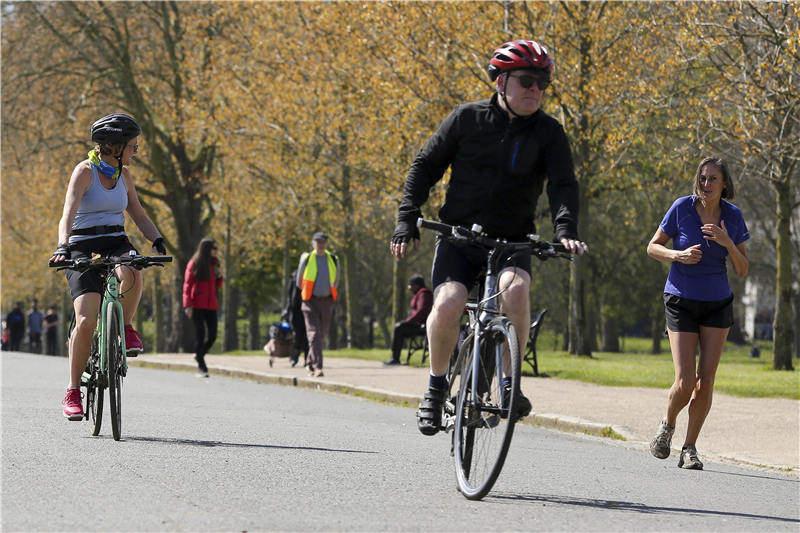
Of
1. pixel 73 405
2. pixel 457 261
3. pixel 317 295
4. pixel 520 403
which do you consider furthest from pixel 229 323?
pixel 520 403

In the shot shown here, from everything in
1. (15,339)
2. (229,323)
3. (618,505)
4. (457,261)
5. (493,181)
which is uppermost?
(493,181)

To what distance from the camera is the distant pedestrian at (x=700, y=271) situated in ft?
30.2

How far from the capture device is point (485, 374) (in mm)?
6746

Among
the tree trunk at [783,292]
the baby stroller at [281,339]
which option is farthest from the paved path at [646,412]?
the tree trunk at [783,292]

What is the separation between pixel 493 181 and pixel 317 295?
13.2 m

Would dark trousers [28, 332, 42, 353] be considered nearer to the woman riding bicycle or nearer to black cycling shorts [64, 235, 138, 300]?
the woman riding bicycle

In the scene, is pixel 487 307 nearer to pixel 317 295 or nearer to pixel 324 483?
pixel 324 483

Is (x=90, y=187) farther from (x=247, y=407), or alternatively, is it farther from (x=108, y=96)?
(x=108, y=96)

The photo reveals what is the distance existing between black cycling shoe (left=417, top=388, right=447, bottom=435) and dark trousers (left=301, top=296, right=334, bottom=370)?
1295 centimetres

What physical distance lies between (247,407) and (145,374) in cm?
821

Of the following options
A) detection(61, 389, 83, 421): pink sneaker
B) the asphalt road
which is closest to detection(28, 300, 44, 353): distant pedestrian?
the asphalt road

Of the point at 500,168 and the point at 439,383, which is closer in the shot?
the point at 500,168

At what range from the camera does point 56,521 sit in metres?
5.79

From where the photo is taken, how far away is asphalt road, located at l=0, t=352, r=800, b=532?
6070 millimetres
